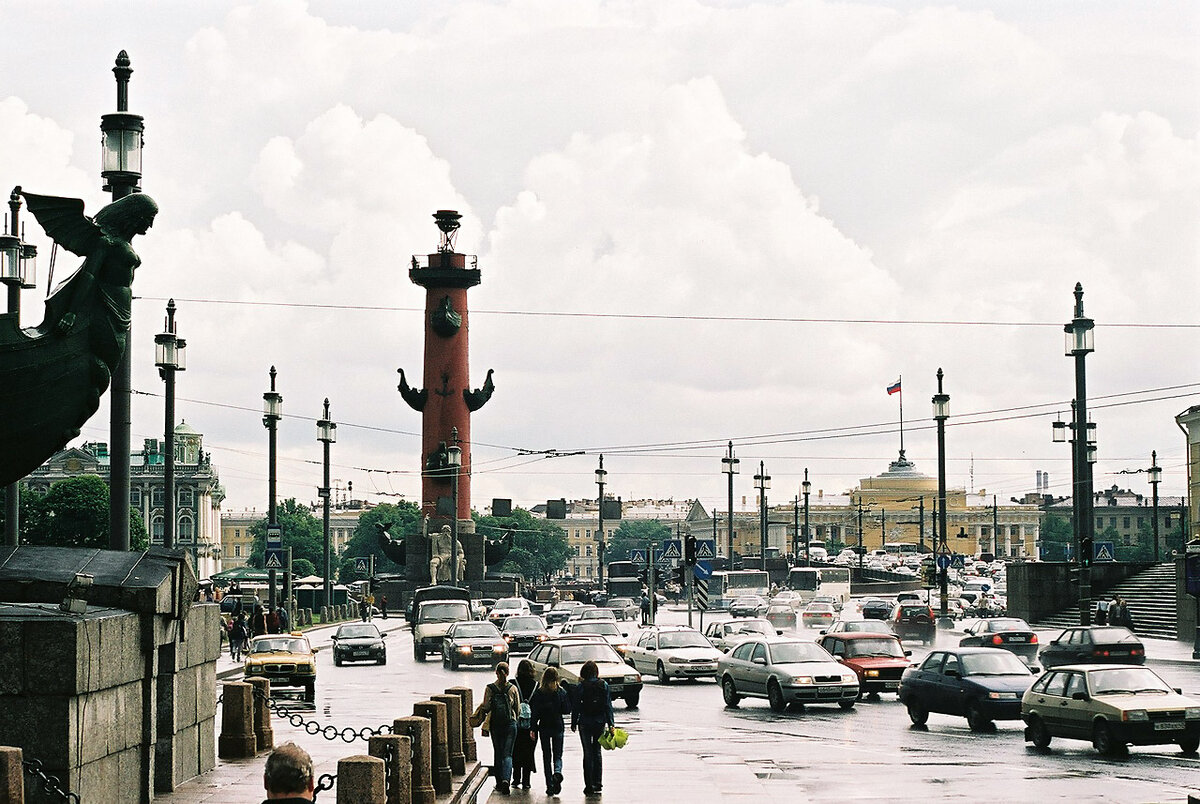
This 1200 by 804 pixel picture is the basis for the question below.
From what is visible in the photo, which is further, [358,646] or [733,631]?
[733,631]

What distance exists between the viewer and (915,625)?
59.5 m

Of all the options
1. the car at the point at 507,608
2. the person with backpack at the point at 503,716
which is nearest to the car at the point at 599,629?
the car at the point at 507,608

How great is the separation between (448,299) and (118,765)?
82.0 m

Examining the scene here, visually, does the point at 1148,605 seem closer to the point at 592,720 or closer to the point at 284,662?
the point at 284,662

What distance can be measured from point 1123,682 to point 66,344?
14.8m

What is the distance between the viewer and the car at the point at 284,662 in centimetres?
3391

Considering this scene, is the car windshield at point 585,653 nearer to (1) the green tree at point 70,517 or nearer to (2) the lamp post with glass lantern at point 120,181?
(2) the lamp post with glass lantern at point 120,181

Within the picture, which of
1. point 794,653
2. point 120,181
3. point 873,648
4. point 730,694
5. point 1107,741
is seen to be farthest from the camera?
point 873,648

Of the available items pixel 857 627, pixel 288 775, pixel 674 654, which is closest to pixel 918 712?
pixel 674 654

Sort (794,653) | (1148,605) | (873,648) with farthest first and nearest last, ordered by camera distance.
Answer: (1148,605) → (873,648) → (794,653)

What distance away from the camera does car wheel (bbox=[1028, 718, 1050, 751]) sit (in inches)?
923

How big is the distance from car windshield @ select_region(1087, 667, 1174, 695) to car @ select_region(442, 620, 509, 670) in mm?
22926

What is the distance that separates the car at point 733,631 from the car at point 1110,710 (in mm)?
19866

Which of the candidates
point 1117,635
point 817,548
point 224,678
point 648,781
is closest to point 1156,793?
point 648,781
